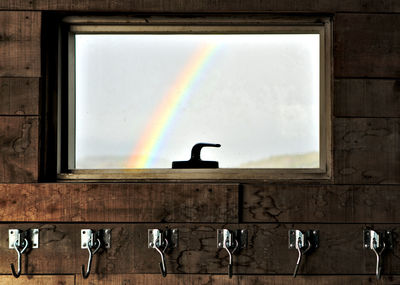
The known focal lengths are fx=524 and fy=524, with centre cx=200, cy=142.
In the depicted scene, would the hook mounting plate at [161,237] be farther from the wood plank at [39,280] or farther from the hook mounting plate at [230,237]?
the wood plank at [39,280]

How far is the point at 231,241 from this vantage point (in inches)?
68.0

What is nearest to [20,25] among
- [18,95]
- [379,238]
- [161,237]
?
[18,95]

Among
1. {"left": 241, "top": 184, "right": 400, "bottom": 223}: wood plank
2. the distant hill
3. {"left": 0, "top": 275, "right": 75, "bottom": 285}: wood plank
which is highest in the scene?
the distant hill

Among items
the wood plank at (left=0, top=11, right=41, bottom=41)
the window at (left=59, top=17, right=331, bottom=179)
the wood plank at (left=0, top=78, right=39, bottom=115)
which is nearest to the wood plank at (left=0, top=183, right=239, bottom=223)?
the window at (left=59, top=17, right=331, bottom=179)

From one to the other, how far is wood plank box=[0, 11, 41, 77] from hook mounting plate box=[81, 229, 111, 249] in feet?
1.84

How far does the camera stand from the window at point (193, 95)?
1876 millimetres

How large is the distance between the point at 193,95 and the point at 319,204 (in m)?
0.58

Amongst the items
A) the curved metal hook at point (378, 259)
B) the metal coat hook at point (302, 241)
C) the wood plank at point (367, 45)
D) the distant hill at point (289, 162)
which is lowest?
the curved metal hook at point (378, 259)

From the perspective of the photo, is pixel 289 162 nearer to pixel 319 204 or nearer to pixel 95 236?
pixel 319 204

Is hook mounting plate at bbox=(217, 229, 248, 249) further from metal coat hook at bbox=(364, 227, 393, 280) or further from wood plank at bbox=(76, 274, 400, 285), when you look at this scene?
metal coat hook at bbox=(364, 227, 393, 280)

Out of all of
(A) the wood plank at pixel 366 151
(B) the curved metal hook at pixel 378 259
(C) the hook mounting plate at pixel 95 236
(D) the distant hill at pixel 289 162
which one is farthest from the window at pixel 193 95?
(B) the curved metal hook at pixel 378 259

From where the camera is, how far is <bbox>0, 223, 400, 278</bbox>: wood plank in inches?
69.0

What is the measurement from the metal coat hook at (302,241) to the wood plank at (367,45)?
1.78ft

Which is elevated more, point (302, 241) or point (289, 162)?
point (289, 162)
